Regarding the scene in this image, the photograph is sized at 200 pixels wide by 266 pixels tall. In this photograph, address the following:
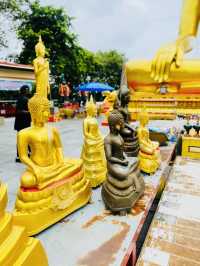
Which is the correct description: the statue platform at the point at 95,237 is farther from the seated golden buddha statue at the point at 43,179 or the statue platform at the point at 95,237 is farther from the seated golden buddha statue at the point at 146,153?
the seated golden buddha statue at the point at 146,153

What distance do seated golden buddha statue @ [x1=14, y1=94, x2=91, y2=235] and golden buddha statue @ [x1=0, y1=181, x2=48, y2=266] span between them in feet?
2.70

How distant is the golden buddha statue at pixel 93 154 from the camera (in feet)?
9.62

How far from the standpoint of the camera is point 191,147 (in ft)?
14.5

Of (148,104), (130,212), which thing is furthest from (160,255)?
(148,104)

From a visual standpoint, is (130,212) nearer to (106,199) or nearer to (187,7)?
(106,199)

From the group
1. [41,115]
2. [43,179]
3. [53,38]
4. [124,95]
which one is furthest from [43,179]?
[53,38]

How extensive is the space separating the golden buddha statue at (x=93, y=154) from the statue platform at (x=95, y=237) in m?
0.43

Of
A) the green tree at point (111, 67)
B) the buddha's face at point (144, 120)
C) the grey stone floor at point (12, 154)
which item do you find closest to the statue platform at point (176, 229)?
the buddha's face at point (144, 120)

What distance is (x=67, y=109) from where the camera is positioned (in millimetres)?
10578

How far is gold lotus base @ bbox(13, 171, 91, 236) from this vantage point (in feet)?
6.37

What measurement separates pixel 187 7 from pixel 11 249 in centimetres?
275

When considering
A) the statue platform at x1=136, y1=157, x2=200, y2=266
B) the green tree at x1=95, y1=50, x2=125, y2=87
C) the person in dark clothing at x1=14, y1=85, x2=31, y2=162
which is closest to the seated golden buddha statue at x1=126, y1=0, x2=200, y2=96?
the statue platform at x1=136, y1=157, x2=200, y2=266

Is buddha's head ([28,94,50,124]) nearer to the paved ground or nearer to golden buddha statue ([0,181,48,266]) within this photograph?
the paved ground

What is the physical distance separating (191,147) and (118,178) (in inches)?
100
